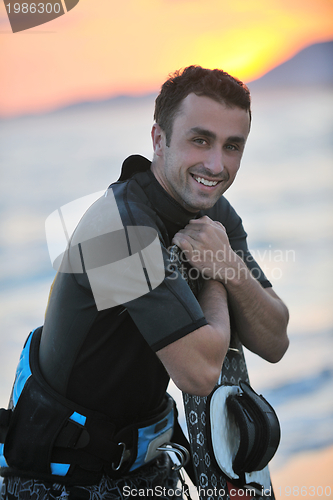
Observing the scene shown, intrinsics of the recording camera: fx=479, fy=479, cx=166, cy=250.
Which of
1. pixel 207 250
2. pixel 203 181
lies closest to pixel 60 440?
pixel 207 250

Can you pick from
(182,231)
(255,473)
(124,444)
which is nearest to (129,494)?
(124,444)

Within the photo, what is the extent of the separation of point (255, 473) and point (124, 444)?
1.86 feet

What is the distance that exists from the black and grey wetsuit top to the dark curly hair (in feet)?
0.88

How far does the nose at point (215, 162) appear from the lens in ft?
4.99

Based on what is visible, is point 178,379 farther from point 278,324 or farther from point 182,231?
point 278,324

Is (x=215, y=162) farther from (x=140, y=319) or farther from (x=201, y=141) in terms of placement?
(x=140, y=319)

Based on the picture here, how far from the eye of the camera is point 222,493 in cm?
156

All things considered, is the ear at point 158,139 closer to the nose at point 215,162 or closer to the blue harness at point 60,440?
the nose at point 215,162

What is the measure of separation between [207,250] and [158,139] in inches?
17.1

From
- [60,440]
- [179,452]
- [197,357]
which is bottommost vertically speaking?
[179,452]

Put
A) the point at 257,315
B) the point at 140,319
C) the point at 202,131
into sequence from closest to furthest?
the point at 140,319
the point at 202,131
the point at 257,315

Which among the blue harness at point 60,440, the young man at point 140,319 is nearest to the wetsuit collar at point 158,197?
the young man at point 140,319

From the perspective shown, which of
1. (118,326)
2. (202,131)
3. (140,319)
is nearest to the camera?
(140,319)

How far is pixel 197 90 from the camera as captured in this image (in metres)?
1.54
